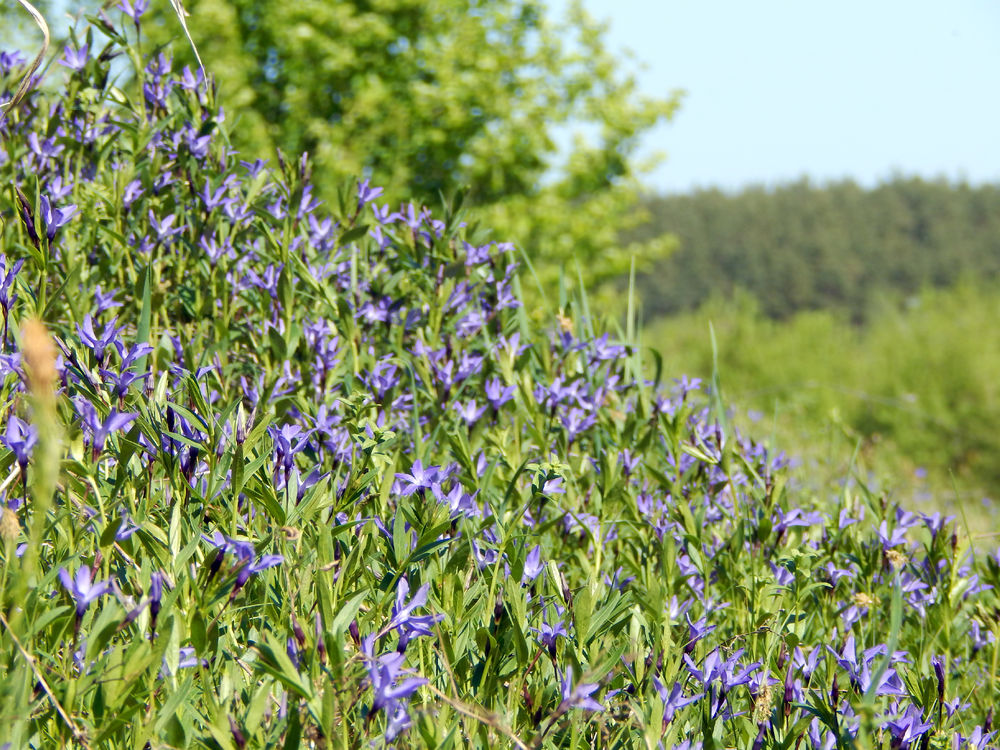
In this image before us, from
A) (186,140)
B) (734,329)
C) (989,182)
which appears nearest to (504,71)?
(734,329)

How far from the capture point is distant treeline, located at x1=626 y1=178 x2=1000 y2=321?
46344mm

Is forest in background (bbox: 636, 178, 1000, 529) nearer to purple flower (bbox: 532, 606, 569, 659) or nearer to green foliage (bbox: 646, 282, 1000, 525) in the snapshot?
green foliage (bbox: 646, 282, 1000, 525)

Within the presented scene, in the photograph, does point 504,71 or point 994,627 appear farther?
point 504,71

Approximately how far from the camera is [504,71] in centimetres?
1600

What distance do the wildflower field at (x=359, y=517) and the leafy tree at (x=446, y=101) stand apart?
38.5ft

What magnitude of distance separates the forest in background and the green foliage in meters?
0.03

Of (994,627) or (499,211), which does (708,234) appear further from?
(994,627)

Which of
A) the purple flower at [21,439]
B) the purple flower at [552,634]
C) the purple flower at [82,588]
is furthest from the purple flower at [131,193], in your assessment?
the purple flower at [552,634]

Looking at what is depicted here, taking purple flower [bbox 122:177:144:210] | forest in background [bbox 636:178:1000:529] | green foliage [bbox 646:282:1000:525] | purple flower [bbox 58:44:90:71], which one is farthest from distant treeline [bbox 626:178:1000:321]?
purple flower [bbox 122:177:144:210]

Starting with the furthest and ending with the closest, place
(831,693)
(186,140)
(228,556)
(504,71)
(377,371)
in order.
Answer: (504,71) → (186,140) → (377,371) → (831,693) → (228,556)

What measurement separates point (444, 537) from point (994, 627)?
1241mm

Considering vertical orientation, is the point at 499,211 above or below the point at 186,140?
below

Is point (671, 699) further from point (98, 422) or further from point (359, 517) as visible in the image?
point (98, 422)

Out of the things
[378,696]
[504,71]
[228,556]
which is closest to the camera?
[378,696]
